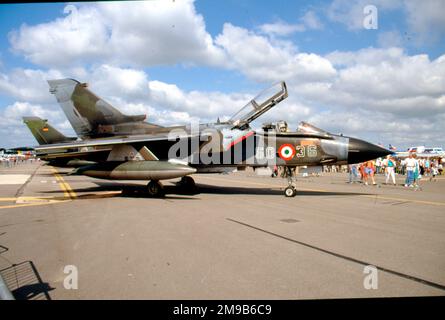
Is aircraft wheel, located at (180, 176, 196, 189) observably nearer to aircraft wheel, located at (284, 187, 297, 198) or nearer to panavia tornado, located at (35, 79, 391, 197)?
panavia tornado, located at (35, 79, 391, 197)

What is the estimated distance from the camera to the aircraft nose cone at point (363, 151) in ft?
34.9

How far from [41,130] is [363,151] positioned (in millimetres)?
23126

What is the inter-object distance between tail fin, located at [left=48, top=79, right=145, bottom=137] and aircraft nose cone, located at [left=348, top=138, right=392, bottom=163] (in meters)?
9.06

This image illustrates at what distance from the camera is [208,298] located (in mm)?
3090

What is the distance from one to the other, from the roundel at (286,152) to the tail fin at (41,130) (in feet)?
64.5

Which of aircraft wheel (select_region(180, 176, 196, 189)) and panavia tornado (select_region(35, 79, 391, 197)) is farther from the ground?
panavia tornado (select_region(35, 79, 391, 197))

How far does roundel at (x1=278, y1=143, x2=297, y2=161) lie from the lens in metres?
11.5

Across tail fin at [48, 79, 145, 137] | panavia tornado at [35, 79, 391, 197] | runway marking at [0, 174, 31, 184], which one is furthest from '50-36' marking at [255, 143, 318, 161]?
runway marking at [0, 174, 31, 184]

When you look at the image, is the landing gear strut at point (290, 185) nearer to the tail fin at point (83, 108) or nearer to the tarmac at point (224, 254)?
the tarmac at point (224, 254)
